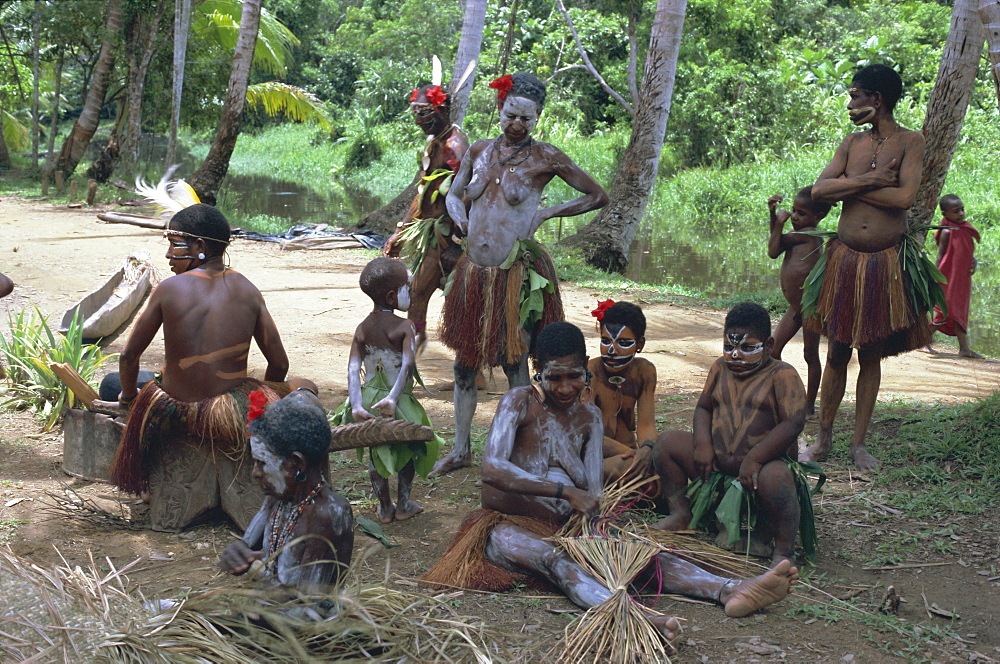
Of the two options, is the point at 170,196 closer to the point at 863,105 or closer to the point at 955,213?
the point at 863,105

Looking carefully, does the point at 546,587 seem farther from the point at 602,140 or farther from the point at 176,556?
the point at 602,140

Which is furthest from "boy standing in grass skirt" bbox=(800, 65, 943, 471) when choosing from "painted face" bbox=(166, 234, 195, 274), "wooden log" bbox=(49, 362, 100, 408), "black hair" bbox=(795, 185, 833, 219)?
"wooden log" bbox=(49, 362, 100, 408)

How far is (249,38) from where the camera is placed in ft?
44.7

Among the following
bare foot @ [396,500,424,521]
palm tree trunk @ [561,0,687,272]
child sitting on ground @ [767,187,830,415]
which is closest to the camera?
bare foot @ [396,500,424,521]

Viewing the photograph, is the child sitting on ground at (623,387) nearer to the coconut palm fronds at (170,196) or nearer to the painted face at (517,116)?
the painted face at (517,116)

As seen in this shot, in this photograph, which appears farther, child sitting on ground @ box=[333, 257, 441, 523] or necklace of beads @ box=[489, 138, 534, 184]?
necklace of beads @ box=[489, 138, 534, 184]

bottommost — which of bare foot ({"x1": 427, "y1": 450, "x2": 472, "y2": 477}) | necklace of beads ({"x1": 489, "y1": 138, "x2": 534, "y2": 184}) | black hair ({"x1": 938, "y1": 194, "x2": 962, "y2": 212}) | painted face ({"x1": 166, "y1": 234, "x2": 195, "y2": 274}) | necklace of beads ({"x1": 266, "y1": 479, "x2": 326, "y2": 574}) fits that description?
bare foot ({"x1": 427, "y1": 450, "x2": 472, "y2": 477})

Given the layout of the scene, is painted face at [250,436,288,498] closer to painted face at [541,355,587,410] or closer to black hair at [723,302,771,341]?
painted face at [541,355,587,410]

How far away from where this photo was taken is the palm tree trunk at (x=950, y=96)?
240 inches

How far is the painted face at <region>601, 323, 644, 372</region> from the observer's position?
3.90m

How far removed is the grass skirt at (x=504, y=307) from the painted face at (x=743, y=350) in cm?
113

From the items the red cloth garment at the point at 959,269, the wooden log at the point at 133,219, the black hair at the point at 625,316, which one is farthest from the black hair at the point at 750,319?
the wooden log at the point at 133,219

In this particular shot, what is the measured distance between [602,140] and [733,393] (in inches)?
790

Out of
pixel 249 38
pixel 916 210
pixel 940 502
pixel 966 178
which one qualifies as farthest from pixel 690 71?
pixel 940 502
